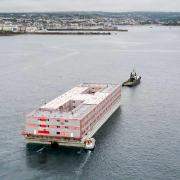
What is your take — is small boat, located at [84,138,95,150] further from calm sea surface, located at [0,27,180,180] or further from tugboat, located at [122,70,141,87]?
tugboat, located at [122,70,141,87]

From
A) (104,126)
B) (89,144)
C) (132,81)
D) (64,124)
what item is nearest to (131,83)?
(132,81)

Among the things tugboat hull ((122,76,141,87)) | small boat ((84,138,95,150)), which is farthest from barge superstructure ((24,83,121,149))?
tugboat hull ((122,76,141,87))

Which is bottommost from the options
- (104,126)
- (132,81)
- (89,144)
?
(132,81)

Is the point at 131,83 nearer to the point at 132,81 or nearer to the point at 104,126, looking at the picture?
the point at 132,81

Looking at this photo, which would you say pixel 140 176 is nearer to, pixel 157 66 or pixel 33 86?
pixel 33 86

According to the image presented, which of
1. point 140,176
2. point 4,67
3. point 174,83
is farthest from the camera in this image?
point 4,67

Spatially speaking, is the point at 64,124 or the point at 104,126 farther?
the point at 104,126

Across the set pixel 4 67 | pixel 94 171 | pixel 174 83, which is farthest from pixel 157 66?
pixel 94 171

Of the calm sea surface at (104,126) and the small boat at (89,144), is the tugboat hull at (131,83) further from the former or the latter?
the small boat at (89,144)
